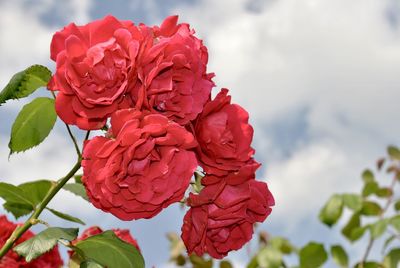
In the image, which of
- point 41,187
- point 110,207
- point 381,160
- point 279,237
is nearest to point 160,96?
point 110,207

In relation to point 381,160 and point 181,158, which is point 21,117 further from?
point 381,160

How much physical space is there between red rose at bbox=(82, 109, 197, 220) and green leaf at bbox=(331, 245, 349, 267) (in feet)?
6.30

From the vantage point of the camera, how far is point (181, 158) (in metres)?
1.27

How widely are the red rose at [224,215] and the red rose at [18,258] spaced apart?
573 mm

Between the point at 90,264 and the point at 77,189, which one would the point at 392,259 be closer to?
the point at 77,189

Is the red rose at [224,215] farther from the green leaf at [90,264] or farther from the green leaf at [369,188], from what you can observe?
the green leaf at [369,188]

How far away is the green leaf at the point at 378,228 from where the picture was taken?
8.88ft

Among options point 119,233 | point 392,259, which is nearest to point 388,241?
point 392,259

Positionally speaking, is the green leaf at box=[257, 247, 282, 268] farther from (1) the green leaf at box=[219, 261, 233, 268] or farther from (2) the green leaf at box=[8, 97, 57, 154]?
(2) the green leaf at box=[8, 97, 57, 154]

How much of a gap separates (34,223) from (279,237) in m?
1.77

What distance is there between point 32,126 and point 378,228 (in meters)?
1.69

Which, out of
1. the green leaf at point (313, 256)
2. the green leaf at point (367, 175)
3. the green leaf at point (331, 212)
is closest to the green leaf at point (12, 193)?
the green leaf at point (313, 256)

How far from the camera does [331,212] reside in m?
2.91

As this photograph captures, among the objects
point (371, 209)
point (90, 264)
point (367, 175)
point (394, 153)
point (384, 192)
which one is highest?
point (394, 153)
